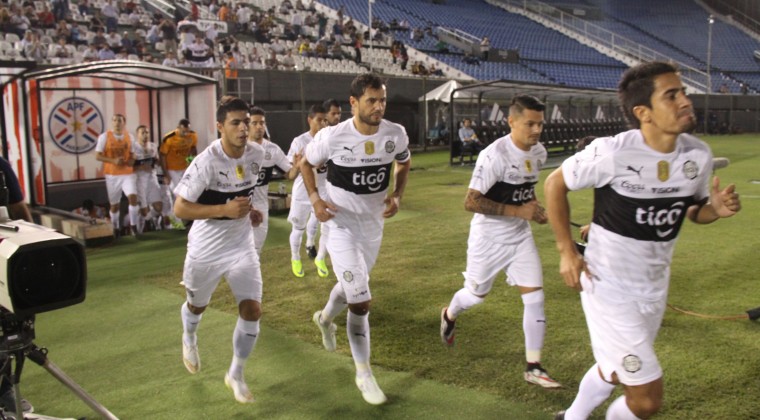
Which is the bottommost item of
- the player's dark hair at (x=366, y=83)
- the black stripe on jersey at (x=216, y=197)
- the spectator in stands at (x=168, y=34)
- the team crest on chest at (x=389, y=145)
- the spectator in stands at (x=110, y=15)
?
the black stripe on jersey at (x=216, y=197)

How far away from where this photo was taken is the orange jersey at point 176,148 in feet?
38.8

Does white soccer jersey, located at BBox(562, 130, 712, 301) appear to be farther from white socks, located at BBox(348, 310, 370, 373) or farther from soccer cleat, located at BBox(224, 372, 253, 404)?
soccer cleat, located at BBox(224, 372, 253, 404)

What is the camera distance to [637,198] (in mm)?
3238

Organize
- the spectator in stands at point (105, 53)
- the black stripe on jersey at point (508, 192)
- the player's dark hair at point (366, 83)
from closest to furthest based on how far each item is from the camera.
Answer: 1. the player's dark hair at point (366, 83)
2. the black stripe on jersey at point (508, 192)
3. the spectator in stands at point (105, 53)

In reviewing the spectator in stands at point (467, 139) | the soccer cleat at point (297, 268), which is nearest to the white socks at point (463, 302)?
the soccer cleat at point (297, 268)

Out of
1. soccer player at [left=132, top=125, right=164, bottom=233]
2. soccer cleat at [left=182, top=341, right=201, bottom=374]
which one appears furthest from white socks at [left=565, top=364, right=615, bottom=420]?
soccer player at [left=132, top=125, right=164, bottom=233]

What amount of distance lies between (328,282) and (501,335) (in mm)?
2820

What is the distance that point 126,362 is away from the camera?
558 cm

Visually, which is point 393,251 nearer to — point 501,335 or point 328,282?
point 328,282

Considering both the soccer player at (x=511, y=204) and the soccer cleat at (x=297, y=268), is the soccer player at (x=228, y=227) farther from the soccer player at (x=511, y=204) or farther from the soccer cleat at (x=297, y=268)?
the soccer cleat at (x=297, y=268)

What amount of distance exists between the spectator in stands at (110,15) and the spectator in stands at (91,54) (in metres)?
2.69

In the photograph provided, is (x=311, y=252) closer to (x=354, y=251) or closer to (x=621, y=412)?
(x=354, y=251)

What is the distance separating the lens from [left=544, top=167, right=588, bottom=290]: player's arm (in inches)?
132

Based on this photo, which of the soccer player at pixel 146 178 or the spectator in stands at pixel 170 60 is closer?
the soccer player at pixel 146 178
